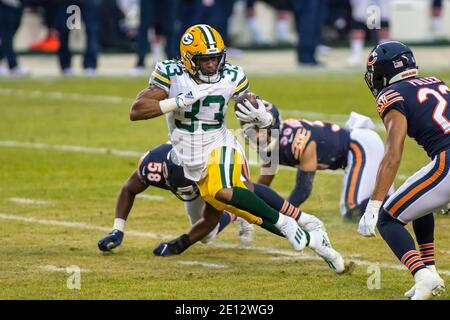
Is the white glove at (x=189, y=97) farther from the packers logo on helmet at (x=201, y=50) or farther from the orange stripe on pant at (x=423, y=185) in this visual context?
the orange stripe on pant at (x=423, y=185)

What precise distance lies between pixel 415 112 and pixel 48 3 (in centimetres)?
1579

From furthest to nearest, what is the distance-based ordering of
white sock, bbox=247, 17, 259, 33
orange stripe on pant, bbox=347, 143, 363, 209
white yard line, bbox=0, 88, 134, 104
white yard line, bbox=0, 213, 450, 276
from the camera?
1. white sock, bbox=247, 17, 259, 33
2. white yard line, bbox=0, 88, 134, 104
3. orange stripe on pant, bbox=347, 143, 363, 209
4. white yard line, bbox=0, 213, 450, 276

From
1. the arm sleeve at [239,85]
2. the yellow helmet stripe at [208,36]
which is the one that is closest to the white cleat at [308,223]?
the arm sleeve at [239,85]

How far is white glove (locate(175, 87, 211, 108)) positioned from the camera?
6.90 metres

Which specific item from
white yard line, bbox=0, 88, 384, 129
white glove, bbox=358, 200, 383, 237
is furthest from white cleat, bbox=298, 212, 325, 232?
→ white yard line, bbox=0, 88, 384, 129

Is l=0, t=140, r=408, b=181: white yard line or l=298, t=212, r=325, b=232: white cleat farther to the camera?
l=0, t=140, r=408, b=181: white yard line

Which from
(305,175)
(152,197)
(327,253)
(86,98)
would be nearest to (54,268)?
(327,253)

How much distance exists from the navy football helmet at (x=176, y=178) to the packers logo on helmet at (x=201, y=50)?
55 centimetres

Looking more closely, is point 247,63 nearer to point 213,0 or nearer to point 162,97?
point 213,0

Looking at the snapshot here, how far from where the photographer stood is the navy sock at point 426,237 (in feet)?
20.9

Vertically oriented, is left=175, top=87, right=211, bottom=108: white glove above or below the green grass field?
above

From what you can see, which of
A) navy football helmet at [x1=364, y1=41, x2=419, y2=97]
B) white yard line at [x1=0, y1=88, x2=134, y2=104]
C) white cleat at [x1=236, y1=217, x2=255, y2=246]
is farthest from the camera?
white yard line at [x1=0, y1=88, x2=134, y2=104]

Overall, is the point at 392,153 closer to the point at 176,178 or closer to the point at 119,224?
the point at 176,178

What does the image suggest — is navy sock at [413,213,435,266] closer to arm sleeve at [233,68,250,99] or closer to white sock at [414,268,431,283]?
white sock at [414,268,431,283]
